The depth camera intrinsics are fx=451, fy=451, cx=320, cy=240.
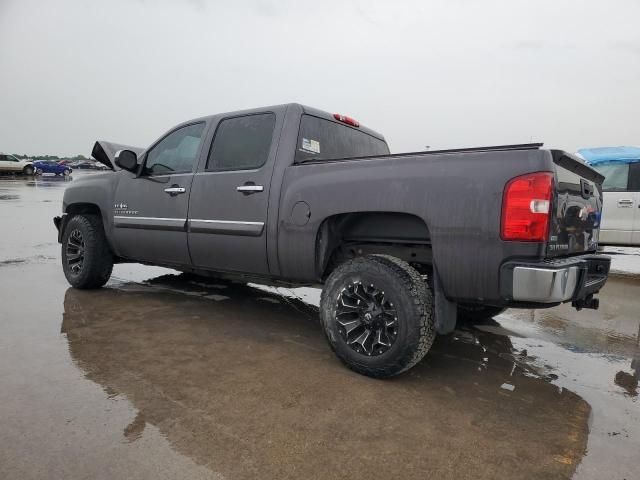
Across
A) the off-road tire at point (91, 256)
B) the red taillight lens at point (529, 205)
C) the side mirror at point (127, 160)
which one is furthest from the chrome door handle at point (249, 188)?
the off-road tire at point (91, 256)

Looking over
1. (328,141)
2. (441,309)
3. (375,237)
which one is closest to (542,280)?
(441,309)

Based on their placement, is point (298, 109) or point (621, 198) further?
point (621, 198)

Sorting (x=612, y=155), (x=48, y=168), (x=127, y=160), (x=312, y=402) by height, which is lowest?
(x=312, y=402)

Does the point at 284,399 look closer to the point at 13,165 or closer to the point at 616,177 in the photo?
the point at 616,177

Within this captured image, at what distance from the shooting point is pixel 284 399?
98.8 inches

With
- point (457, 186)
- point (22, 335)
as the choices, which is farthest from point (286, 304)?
point (457, 186)

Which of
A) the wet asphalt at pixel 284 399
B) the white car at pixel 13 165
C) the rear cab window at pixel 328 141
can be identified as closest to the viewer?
the wet asphalt at pixel 284 399

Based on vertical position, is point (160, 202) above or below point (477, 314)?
above

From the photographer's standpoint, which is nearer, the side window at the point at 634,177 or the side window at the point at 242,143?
the side window at the point at 242,143

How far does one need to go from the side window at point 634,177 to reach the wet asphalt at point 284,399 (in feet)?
15.4

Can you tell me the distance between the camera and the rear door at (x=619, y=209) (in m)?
7.95

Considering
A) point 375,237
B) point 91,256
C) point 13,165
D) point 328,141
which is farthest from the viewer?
point 13,165

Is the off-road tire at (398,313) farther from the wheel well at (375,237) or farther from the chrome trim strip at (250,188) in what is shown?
the chrome trim strip at (250,188)

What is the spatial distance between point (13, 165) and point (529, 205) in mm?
40756
